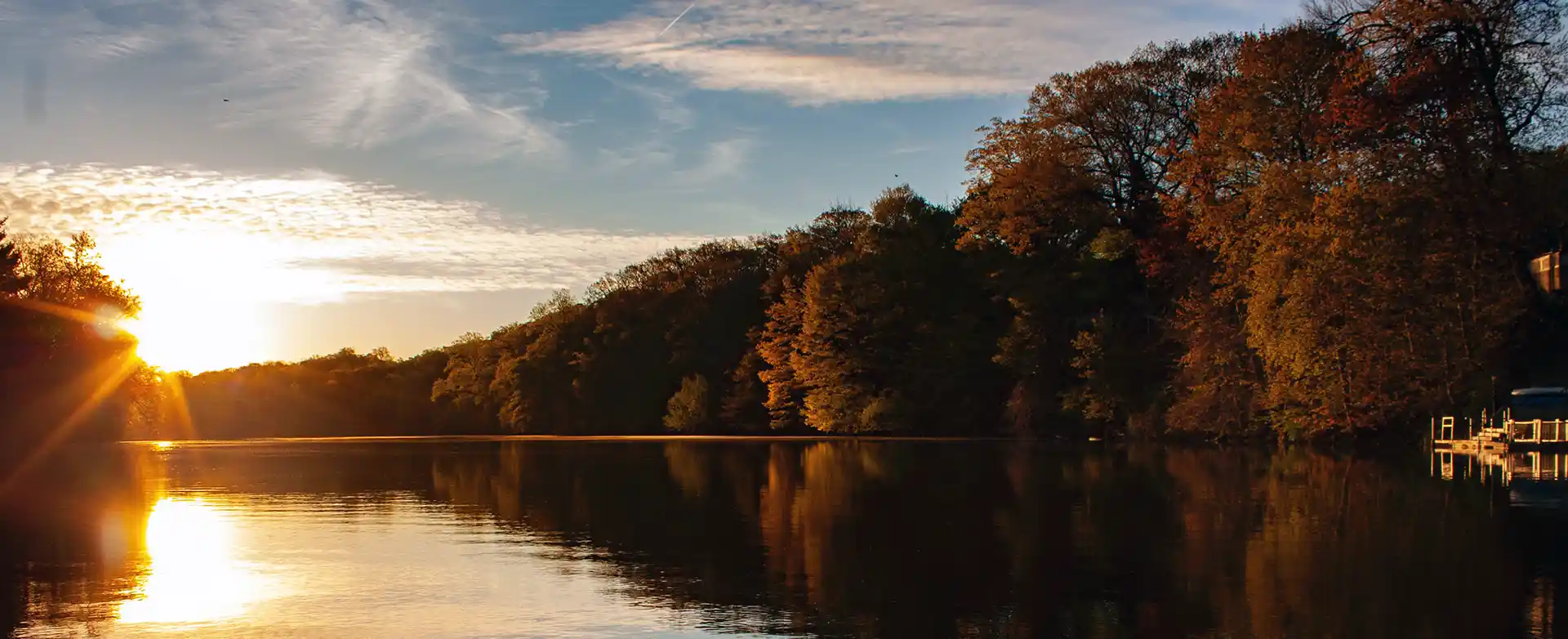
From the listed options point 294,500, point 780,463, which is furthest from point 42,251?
point 294,500

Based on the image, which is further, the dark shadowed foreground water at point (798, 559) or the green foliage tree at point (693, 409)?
the green foliage tree at point (693, 409)

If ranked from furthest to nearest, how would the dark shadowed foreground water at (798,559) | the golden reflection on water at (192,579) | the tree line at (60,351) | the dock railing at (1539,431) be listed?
the tree line at (60,351) → the dock railing at (1539,431) → the golden reflection on water at (192,579) → the dark shadowed foreground water at (798,559)

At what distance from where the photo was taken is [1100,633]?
1252 centimetres

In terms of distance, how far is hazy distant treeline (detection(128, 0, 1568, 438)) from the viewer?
149ft

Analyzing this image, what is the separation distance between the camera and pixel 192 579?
54.9 feet

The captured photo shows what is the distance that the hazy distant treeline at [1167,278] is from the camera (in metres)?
45.3

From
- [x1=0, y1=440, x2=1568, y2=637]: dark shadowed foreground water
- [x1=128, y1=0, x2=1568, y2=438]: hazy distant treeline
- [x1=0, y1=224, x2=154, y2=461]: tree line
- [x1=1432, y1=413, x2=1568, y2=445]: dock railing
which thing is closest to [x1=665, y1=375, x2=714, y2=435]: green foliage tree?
[x1=128, y1=0, x2=1568, y2=438]: hazy distant treeline

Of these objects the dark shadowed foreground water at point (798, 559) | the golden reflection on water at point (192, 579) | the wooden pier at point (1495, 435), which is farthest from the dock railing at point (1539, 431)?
the golden reflection on water at point (192, 579)

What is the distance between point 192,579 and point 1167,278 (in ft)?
180

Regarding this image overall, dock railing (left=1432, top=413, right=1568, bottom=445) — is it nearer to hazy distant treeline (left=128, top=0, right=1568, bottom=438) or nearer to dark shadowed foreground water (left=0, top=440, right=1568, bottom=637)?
hazy distant treeline (left=128, top=0, right=1568, bottom=438)

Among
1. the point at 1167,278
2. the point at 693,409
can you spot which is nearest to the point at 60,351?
the point at 693,409

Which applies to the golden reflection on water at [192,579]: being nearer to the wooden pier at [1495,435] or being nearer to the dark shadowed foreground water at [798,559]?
the dark shadowed foreground water at [798,559]

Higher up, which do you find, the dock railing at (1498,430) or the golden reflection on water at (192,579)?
the golden reflection on water at (192,579)

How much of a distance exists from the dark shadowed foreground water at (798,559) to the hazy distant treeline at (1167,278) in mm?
12755
